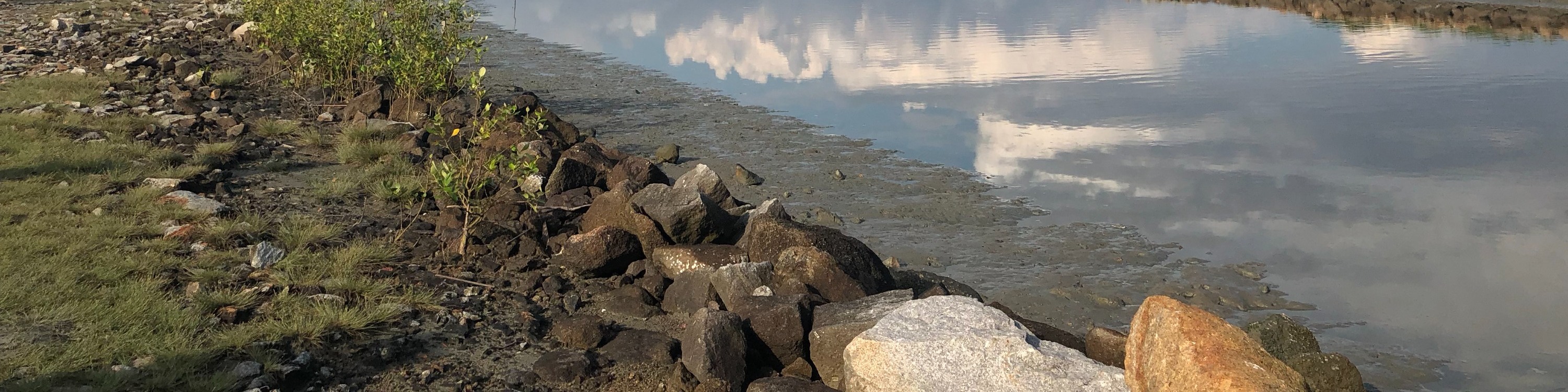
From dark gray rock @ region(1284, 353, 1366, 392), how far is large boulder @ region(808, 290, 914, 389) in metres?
1.44

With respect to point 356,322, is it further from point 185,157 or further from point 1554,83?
point 1554,83

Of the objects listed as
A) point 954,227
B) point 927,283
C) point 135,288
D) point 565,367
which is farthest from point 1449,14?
point 135,288

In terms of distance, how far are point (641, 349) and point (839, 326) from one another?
0.91 metres

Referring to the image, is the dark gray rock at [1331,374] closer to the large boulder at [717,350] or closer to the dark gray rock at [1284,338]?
the dark gray rock at [1284,338]

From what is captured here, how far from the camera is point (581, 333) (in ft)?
15.6

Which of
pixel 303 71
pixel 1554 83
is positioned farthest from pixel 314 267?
pixel 1554 83

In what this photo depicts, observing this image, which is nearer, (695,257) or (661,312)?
(661,312)

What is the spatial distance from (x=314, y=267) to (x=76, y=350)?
55.3 inches

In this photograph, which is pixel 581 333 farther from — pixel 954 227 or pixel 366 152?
pixel 366 152

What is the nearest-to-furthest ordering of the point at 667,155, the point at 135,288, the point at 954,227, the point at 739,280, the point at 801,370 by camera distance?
the point at 801,370, the point at 135,288, the point at 739,280, the point at 954,227, the point at 667,155

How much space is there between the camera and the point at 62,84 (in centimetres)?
1075

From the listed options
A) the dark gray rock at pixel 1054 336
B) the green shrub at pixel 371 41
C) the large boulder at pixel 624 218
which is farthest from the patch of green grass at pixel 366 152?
the dark gray rock at pixel 1054 336

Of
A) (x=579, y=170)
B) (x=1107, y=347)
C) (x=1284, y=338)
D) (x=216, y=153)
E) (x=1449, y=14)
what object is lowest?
(x=1107, y=347)

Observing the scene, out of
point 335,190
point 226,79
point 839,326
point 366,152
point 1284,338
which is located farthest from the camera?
point 226,79
